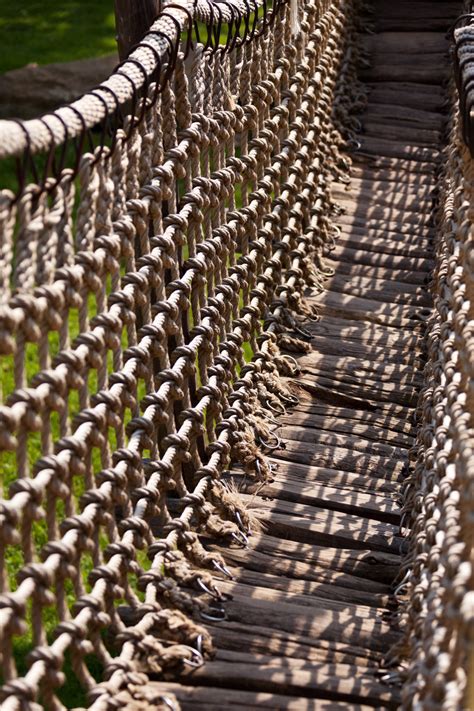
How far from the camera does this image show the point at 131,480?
212 cm

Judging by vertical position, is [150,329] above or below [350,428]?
above

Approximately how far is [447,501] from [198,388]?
91 cm

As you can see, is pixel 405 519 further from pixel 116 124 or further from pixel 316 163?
pixel 316 163

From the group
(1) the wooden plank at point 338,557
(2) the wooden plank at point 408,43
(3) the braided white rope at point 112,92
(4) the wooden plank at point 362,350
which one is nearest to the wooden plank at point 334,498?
(1) the wooden plank at point 338,557

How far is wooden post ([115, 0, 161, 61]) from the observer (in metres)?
2.76

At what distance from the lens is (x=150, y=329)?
227cm

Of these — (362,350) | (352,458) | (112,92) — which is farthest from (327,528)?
(112,92)

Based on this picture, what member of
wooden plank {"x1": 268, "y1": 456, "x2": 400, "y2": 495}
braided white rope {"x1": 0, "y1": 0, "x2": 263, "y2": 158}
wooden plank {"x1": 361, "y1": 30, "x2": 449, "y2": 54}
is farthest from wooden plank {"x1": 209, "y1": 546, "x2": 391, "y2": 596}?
wooden plank {"x1": 361, "y1": 30, "x2": 449, "y2": 54}

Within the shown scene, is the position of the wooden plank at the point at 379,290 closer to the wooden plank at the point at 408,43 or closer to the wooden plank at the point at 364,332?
the wooden plank at the point at 364,332

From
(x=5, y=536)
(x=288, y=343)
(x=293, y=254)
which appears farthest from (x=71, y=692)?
(x=5, y=536)

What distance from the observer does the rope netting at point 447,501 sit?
4.89 ft

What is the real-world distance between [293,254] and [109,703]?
5.56 feet

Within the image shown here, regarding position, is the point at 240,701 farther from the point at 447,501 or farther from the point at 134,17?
the point at 134,17

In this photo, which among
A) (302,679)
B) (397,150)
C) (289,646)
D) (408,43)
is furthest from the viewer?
(408,43)
